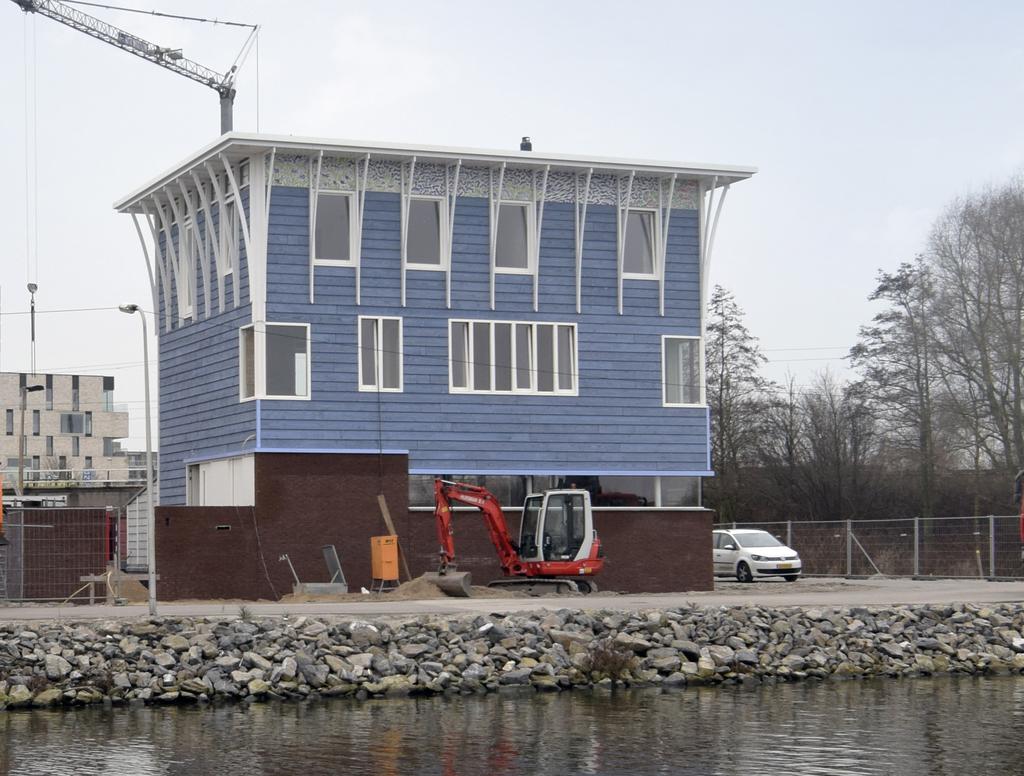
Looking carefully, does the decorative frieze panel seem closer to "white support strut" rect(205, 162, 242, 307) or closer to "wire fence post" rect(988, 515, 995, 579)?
"white support strut" rect(205, 162, 242, 307)

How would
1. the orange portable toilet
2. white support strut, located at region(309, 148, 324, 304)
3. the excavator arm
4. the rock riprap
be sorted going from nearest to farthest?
the rock riprap < the excavator arm < the orange portable toilet < white support strut, located at region(309, 148, 324, 304)

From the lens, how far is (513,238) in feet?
133

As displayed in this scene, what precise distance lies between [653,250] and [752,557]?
10173mm

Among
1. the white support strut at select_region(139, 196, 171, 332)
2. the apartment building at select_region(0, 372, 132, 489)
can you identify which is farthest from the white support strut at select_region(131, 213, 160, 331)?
the apartment building at select_region(0, 372, 132, 489)

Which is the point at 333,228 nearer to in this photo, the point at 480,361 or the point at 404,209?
the point at 404,209

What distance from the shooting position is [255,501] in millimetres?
37281

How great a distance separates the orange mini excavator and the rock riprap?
6.57 m

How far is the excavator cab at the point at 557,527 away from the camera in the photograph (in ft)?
124

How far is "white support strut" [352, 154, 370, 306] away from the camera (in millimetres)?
38500

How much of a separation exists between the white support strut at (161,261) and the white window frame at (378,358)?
6.45 m

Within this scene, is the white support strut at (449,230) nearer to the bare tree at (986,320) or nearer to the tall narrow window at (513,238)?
the tall narrow window at (513,238)

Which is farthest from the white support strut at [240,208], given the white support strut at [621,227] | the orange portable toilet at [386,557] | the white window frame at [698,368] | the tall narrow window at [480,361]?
the white window frame at [698,368]

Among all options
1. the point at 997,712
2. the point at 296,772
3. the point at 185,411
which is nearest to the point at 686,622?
the point at 997,712

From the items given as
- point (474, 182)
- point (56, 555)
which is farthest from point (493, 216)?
point (56, 555)
